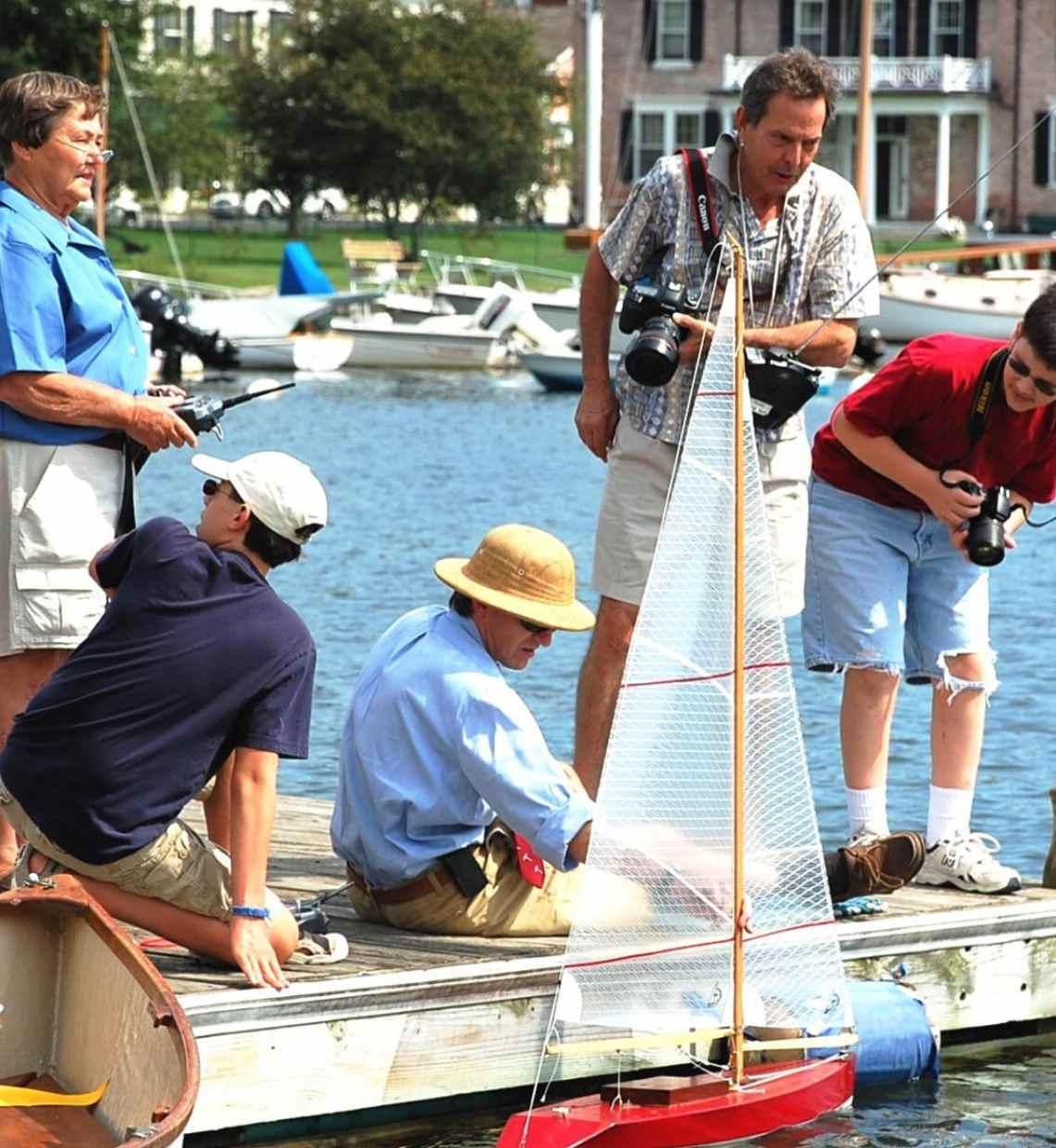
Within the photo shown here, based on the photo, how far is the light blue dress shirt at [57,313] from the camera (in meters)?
5.92

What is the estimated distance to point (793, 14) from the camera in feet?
205

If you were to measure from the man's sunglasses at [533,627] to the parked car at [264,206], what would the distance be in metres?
59.9

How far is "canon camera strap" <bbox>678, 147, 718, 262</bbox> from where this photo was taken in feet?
21.6

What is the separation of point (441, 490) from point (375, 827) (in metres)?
19.7

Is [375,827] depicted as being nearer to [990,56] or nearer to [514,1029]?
[514,1029]

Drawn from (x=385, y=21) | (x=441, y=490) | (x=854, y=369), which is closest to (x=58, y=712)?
(x=441, y=490)

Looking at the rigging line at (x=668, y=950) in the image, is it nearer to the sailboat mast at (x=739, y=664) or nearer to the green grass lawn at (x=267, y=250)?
the sailboat mast at (x=739, y=664)

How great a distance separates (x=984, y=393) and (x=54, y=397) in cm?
237

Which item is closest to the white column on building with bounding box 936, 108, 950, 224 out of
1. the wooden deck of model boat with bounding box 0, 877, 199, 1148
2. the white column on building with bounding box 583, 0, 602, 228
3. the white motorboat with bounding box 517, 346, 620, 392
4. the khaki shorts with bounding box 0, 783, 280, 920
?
the white column on building with bounding box 583, 0, 602, 228

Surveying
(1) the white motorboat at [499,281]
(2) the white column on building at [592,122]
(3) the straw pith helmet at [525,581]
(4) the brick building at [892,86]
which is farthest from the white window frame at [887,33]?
(3) the straw pith helmet at [525,581]

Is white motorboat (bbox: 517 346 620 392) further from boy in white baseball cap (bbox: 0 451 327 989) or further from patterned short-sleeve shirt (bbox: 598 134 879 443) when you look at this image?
boy in white baseball cap (bbox: 0 451 327 989)

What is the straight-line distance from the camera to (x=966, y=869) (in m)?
6.97

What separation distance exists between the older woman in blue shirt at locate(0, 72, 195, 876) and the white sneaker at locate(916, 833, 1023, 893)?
2.45 meters

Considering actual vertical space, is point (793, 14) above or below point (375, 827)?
above
